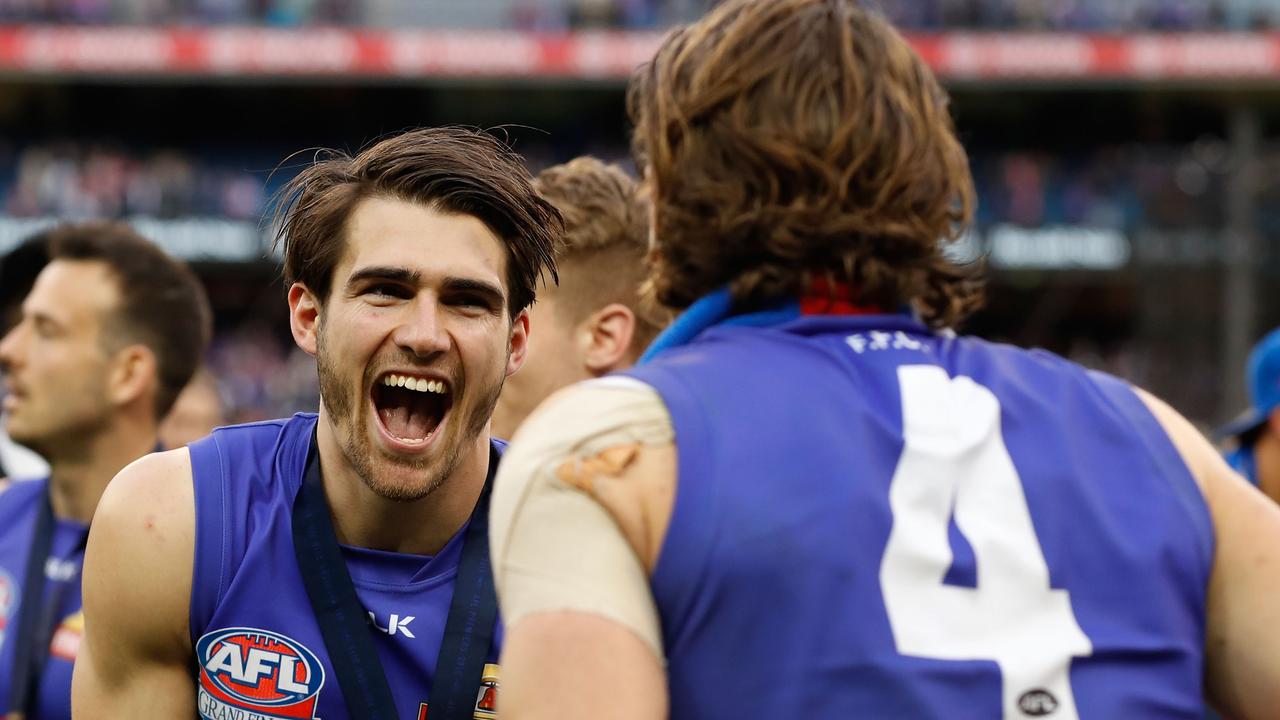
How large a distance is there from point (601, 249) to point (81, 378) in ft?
5.55

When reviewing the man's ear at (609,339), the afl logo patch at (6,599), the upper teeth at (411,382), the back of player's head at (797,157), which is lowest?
the afl logo patch at (6,599)

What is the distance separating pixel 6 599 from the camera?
4.13 meters

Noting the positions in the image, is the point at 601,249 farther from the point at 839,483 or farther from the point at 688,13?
the point at 688,13

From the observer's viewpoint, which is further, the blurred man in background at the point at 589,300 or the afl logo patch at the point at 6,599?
the afl logo patch at the point at 6,599

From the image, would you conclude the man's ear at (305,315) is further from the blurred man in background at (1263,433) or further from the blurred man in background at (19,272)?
the blurred man in background at (1263,433)

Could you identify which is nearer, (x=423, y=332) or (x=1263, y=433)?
(x=423, y=332)

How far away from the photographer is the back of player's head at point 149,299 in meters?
4.58

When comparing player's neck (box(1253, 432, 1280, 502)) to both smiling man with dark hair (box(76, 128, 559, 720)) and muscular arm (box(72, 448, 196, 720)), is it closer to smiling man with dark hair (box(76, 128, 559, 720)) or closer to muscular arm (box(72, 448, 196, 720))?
smiling man with dark hair (box(76, 128, 559, 720))

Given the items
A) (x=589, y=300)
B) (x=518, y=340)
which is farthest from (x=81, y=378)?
(x=518, y=340)

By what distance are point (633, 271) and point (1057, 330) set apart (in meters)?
24.4

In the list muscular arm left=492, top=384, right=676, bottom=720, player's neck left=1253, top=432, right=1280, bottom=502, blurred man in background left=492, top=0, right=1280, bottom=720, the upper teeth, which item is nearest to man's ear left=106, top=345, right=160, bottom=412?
the upper teeth

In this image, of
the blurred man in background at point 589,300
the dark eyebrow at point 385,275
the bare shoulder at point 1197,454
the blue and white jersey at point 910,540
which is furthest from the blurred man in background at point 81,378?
the bare shoulder at point 1197,454

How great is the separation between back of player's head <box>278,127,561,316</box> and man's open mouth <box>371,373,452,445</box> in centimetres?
24

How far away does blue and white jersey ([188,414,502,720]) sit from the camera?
8.41ft
